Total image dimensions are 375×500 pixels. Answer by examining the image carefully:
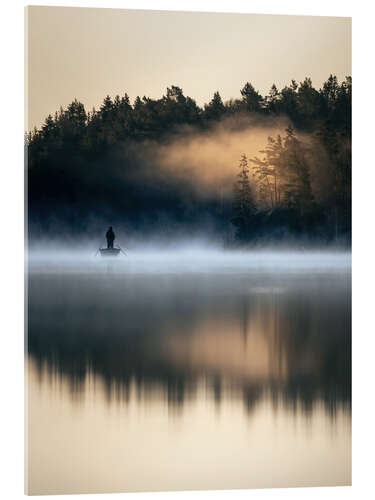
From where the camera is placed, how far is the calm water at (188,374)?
7.76 m

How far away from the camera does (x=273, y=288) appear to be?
8250mm

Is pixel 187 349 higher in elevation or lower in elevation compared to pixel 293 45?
lower

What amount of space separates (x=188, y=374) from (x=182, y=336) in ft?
1.10

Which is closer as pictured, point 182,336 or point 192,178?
point 182,336

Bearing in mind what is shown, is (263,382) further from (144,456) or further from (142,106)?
(142,106)

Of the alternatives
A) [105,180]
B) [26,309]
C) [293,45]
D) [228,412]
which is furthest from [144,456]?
[293,45]

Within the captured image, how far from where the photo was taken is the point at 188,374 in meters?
7.92

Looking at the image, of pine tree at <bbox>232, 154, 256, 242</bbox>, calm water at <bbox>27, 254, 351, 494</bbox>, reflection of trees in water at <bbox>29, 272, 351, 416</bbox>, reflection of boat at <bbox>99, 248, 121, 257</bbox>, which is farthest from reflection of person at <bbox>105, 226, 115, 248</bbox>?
pine tree at <bbox>232, 154, 256, 242</bbox>

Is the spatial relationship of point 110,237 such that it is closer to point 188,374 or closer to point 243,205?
point 243,205

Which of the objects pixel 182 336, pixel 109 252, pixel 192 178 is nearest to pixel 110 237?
pixel 109 252

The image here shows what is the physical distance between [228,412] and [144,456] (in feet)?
2.65

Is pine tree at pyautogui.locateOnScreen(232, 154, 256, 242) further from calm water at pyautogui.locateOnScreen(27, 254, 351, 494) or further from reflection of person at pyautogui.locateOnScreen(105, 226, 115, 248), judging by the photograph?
reflection of person at pyautogui.locateOnScreen(105, 226, 115, 248)

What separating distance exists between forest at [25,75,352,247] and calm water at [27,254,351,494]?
0.32m
